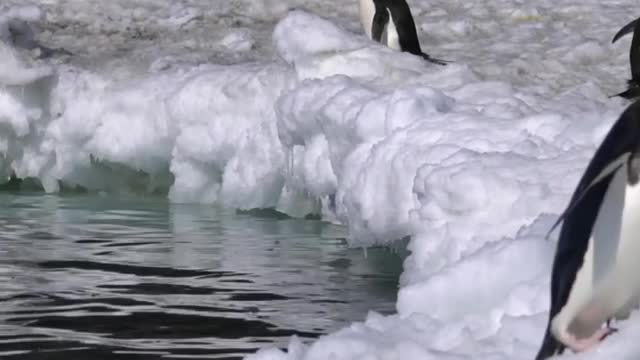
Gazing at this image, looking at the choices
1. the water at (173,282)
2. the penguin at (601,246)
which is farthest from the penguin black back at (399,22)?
the penguin at (601,246)

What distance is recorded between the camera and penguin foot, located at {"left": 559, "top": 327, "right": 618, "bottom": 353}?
3.62 meters

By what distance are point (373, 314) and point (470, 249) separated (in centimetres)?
112

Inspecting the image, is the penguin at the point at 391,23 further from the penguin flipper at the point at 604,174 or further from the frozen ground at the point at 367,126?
the penguin flipper at the point at 604,174

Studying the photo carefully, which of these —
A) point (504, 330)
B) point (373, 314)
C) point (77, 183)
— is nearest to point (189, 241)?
point (77, 183)

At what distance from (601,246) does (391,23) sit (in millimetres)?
7831

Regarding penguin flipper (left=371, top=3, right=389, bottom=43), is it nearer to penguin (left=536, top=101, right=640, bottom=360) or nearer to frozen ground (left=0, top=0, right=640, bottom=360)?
frozen ground (left=0, top=0, right=640, bottom=360)

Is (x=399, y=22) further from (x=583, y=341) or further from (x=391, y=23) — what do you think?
(x=583, y=341)

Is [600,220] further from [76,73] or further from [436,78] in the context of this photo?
[76,73]

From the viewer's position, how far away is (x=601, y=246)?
12.1 ft

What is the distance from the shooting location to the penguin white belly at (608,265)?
12.0 ft

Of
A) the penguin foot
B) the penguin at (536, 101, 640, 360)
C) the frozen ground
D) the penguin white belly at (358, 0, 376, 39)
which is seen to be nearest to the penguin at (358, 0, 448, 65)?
the penguin white belly at (358, 0, 376, 39)

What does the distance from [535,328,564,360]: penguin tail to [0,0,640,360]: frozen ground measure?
57 mm

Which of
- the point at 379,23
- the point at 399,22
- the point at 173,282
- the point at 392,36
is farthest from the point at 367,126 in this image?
the point at 379,23

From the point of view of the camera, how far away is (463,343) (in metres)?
3.89
